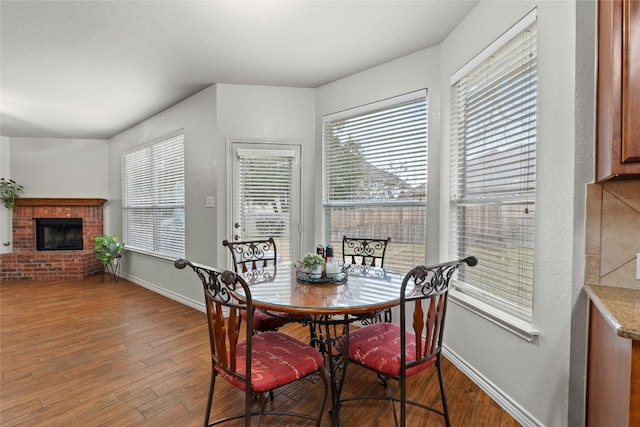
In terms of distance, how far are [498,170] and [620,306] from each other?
1099mm

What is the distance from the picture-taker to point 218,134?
3.51 metres

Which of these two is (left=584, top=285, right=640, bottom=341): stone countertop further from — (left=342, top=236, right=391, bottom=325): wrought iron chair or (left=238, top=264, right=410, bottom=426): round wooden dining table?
(left=342, top=236, right=391, bottom=325): wrought iron chair

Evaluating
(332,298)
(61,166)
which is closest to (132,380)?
(332,298)

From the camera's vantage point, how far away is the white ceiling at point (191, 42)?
2.19 meters

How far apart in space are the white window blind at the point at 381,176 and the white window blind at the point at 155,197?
208 cm

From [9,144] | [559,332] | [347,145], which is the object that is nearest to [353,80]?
[347,145]

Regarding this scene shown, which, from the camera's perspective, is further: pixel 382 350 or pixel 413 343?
pixel 413 343

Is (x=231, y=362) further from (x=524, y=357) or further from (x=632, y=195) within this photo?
(x=632, y=195)

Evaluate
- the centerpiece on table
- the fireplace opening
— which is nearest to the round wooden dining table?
the centerpiece on table

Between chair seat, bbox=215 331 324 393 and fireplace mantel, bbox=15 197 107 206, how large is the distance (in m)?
5.64

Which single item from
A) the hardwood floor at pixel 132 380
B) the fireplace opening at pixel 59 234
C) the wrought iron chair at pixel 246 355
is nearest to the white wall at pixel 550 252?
the hardwood floor at pixel 132 380

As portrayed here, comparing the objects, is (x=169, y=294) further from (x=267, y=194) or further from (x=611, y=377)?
(x=611, y=377)

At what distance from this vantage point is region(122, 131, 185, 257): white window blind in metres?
4.26

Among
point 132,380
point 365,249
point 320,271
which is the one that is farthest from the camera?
point 365,249
